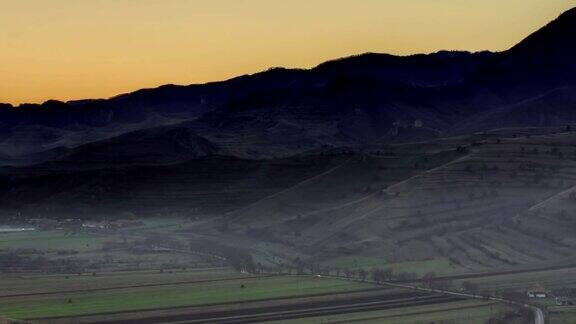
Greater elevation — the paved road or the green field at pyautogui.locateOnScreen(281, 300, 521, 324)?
the green field at pyautogui.locateOnScreen(281, 300, 521, 324)

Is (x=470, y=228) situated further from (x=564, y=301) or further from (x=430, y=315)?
(x=430, y=315)

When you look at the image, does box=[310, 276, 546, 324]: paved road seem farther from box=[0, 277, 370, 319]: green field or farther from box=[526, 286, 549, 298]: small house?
box=[0, 277, 370, 319]: green field

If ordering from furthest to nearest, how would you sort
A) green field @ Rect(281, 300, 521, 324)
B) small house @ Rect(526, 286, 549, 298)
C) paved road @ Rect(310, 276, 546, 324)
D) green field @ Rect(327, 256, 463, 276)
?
green field @ Rect(327, 256, 463, 276) → small house @ Rect(526, 286, 549, 298) → paved road @ Rect(310, 276, 546, 324) → green field @ Rect(281, 300, 521, 324)

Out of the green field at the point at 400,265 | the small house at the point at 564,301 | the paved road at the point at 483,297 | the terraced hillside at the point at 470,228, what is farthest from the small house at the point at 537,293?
the terraced hillside at the point at 470,228

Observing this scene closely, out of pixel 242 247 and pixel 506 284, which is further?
pixel 242 247

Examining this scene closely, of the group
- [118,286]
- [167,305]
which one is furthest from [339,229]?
[167,305]

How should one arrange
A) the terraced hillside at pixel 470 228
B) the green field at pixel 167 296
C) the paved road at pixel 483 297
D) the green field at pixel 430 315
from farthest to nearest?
the terraced hillside at pixel 470 228 < the green field at pixel 167 296 < the paved road at pixel 483 297 < the green field at pixel 430 315

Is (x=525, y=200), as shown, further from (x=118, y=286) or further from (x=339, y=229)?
(x=118, y=286)

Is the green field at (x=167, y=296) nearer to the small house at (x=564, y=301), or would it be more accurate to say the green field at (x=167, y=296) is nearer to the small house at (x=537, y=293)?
the small house at (x=537, y=293)

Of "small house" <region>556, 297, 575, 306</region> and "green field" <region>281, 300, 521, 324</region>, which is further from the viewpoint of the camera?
"small house" <region>556, 297, 575, 306</region>

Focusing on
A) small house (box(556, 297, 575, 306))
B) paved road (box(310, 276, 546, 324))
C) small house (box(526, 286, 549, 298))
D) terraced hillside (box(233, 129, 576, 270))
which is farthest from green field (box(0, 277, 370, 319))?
small house (box(556, 297, 575, 306))

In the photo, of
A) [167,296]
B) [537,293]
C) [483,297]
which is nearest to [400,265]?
[483,297]
